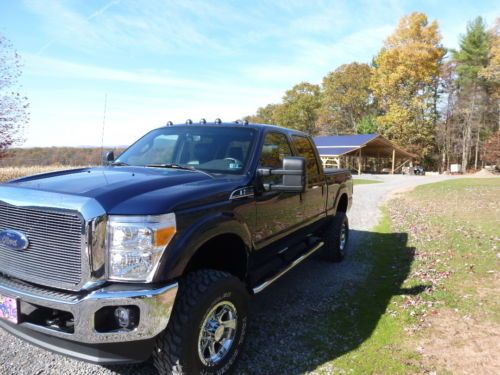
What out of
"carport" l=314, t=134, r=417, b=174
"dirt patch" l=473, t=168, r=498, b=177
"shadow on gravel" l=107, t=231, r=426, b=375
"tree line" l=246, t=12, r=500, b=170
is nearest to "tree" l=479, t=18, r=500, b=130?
"tree line" l=246, t=12, r=500, b=170

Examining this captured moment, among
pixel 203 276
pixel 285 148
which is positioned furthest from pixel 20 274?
pixel 285 148

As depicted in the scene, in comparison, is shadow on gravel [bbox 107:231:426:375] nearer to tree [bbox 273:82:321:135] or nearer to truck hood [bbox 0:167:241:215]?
truck hood [bbox 0:167:241:215]

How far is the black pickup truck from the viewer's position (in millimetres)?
2504

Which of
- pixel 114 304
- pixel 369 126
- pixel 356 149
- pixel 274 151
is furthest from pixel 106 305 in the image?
pixel 369 126

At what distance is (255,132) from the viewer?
425cm

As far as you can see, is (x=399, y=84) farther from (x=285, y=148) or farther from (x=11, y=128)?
(x=285, y=148)

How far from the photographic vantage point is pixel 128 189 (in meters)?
2.78

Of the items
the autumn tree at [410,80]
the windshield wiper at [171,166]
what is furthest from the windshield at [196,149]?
the autumn tree at [410,80]

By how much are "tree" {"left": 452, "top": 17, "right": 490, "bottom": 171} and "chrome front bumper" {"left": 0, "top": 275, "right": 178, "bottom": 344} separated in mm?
56184

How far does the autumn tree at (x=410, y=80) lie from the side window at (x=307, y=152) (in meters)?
43.9

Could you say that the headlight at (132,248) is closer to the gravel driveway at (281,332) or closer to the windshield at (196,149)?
the gravel driveway at (281,332)

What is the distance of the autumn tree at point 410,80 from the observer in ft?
144

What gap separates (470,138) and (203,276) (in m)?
58.2

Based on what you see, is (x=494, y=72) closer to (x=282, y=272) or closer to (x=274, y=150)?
(x=274, y=150)
